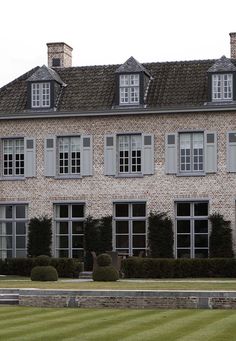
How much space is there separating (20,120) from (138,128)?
5205 millimetres

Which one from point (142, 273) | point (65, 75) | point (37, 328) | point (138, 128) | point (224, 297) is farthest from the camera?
point (65, 75)

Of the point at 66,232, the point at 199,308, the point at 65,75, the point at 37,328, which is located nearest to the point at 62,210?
the point at 66,232

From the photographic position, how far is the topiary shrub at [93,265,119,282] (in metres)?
32.2

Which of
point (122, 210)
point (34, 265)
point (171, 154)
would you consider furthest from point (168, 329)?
point (122, 210)

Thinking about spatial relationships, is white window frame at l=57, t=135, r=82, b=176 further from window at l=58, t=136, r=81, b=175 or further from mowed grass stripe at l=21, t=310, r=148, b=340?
mowed grass stripe at l=21, t=310, r=148, b=340

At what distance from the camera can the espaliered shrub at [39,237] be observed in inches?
1550

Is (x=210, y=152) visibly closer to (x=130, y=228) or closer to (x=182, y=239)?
(x=182, y=239)

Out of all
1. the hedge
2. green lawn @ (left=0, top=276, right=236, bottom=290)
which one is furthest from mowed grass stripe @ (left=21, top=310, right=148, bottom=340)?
the hedge

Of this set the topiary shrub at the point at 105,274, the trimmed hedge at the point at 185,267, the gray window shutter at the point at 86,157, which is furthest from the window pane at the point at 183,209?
the topiary shrub at the point at 105,274

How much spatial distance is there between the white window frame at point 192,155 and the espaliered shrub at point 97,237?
12.4ft

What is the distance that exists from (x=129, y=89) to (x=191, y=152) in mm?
3771

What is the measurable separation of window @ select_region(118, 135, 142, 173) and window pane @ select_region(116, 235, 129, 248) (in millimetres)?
2749

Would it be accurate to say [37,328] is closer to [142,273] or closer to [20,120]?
[142,273]

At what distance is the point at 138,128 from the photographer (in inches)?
1535
